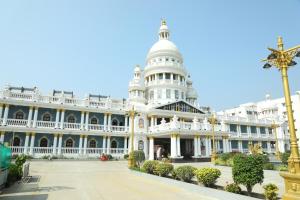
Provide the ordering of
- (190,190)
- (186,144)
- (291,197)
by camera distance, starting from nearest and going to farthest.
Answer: (291,197)
(190,190)
(186,144)

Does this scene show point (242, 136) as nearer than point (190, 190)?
No

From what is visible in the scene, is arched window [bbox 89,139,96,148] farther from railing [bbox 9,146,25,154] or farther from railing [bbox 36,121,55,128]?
railing [bbox 9,146,25,154]

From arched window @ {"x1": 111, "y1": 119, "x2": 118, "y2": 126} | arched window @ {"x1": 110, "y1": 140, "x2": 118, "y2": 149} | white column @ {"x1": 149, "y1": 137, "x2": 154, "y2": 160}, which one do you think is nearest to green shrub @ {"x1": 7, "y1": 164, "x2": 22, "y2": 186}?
arched window @ {"x1": 110, "y1": 140, "x2": 118, "y2": 149}

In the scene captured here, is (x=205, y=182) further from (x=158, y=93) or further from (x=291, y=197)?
(x=158, y=93)

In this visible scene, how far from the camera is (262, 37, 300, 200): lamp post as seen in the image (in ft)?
24.1

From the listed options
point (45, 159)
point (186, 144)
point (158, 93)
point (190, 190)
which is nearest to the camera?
point (190, 190)

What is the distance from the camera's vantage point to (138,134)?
119 feet

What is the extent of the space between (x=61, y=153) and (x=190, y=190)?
2529 centimetres

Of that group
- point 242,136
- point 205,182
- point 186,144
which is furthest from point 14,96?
point 242,136

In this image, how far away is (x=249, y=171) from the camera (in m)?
9.59

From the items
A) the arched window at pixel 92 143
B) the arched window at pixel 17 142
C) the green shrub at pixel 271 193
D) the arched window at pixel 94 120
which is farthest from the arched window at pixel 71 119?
the green shrub at pixel 271 193

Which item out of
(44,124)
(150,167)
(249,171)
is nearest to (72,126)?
(44,124)

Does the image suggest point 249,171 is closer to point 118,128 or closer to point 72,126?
point 118,128

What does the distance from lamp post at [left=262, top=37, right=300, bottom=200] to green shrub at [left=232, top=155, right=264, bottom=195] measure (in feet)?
5.75
